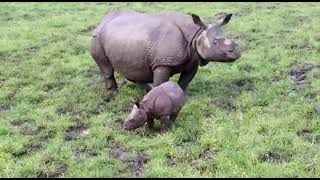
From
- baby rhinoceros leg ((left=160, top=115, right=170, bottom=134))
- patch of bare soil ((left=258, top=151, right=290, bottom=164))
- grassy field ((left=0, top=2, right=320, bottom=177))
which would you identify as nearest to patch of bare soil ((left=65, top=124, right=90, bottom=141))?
grassy field ((left=0, top=2, right=320, bottom=177))

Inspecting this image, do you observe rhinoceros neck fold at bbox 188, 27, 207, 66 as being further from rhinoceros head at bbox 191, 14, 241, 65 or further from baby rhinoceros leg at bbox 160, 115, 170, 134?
baby rhinoceros leg at bbox 160, 115, 170, 134

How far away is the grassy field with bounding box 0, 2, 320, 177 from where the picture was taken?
27.7ft

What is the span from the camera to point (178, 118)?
10461mm

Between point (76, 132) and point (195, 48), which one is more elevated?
point (195, 48)

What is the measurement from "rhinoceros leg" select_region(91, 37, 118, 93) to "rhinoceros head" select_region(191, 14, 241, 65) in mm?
2317

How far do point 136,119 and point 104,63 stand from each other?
2.69m

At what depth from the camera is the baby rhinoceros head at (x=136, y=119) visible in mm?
9695

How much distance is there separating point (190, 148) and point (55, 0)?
19.0 m

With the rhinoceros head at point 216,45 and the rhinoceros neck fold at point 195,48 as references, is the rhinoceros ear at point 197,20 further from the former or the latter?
the rhinoceros neck fold at point 195,48

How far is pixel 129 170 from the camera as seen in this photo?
8.46 metres

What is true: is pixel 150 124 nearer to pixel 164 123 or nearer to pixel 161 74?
pixel 164 123

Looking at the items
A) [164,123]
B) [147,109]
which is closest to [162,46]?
[147,109]

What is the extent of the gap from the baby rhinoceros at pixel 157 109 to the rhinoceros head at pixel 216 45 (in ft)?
4.13

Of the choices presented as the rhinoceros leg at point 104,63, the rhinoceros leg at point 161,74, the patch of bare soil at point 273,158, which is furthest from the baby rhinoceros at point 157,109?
the rhinoceros leg at point 104,63
